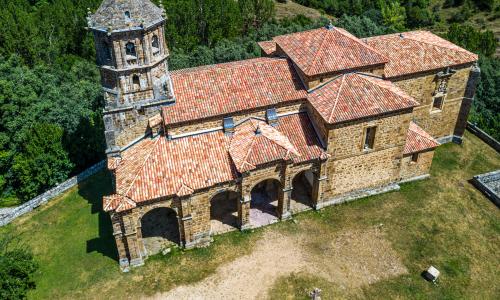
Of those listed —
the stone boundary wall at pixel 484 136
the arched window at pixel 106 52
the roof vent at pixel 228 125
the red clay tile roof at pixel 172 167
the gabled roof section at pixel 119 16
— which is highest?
the gabled roof section at pixel 119 16

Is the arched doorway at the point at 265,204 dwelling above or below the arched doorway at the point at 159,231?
above

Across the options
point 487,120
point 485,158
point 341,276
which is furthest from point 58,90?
point 487,120

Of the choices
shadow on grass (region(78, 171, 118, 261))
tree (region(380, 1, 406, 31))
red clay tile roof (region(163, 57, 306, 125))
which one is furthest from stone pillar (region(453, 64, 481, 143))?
tree (region(380, 1, 406, 31))

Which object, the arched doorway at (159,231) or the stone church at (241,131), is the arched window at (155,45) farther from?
the arched doorway at (159,231)

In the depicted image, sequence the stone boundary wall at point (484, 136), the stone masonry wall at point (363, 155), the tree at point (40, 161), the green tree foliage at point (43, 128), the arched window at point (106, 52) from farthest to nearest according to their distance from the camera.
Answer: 1. the stone boundary wall at point (484, 136)
2. the green tree foliage at point (43, 128)
3. the tree at point (40, 161)
4. the stone masonry wall at point (363, 155)
5. the arched window at point (106, 52)

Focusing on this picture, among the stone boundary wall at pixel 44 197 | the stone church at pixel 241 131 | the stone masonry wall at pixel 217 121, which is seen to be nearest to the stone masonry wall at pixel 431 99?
the stone church at pixel 241 131
